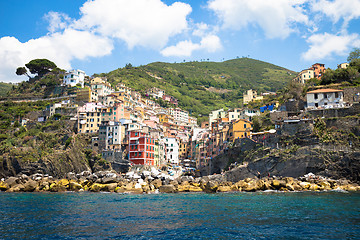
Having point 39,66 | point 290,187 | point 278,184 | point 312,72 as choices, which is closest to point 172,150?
point 278,184

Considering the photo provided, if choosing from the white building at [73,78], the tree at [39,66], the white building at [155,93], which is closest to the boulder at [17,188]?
the white building at [73,78]

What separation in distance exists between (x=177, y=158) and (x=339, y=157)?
45731 millimetres

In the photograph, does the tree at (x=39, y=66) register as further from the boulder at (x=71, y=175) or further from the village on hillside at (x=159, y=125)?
the boulder at (x=71, y=175)

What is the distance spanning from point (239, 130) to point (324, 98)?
61.0ft

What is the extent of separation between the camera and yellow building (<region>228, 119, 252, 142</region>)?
224ft

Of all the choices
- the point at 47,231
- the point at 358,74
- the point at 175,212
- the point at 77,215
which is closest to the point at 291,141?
the point at 358,74

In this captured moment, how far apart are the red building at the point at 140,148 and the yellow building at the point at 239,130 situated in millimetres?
18747

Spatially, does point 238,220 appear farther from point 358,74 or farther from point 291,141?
point 358,74

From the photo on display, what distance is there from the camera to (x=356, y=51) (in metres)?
81.4

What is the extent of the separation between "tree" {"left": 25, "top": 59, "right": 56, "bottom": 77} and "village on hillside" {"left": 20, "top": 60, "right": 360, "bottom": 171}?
14595mm

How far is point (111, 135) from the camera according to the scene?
72.8 m

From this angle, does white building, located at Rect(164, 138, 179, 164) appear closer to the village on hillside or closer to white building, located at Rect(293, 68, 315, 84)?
the village on hillside

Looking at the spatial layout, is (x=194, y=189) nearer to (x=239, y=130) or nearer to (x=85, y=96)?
→ (x=239, y=130)

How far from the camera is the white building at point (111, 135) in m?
72.2
